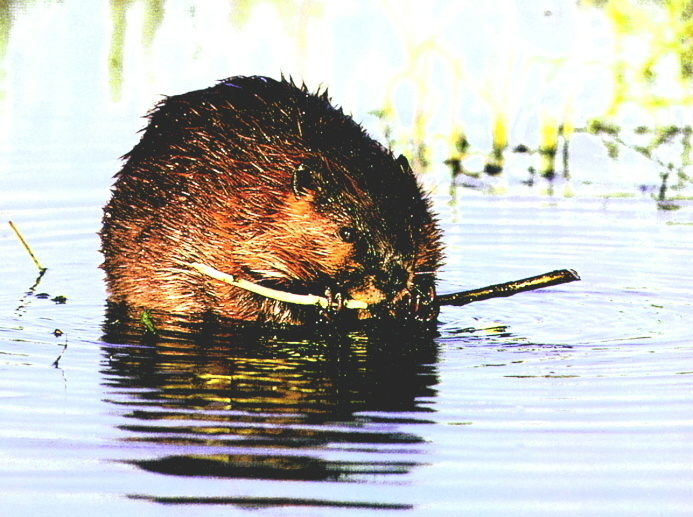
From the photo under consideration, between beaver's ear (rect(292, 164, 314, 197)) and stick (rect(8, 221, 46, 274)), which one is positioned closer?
beaver's ear (rect(292, 164, 314, 197))

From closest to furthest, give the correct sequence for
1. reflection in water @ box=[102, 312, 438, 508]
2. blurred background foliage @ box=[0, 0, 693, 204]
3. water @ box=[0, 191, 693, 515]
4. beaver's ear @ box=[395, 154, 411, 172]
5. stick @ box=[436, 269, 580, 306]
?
water @ box=[0, 191, 693, 515] < reflection in water @ box=[102, 312, 438, 508] < stick @ box=[436, 269, 580, 306] < beaver's ear @ box=[395, 154, 411, 172] < blurred background foliage @ box=[0, 0, 693, 204]

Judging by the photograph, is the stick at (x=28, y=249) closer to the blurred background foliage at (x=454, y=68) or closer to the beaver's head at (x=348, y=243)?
the beaver's head at (x=348, y=243)

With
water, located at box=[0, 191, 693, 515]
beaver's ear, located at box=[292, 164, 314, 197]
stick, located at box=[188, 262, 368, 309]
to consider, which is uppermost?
beaver's ear, located at box=[292, 164, 314, 197]

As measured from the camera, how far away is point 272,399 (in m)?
5.59

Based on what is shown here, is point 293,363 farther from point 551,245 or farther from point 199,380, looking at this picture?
point 551,245

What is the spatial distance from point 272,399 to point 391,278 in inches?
44.5

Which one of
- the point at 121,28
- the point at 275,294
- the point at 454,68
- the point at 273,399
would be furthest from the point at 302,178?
the point at 121,28

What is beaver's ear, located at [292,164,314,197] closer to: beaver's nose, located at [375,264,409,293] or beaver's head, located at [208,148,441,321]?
beaver's head, located at [208,148,441,321]

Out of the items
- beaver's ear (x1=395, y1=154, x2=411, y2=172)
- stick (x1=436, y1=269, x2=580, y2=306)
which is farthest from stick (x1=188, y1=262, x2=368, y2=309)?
beaver's ear (x1=395, y1=154, x2=411, y2=172)

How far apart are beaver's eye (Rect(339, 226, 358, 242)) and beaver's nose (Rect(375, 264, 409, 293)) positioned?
18cm

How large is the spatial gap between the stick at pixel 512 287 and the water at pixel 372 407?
0.16 meters

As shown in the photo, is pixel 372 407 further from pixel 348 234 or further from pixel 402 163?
pixel 402 163

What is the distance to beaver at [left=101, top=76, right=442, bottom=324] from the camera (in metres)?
6.58

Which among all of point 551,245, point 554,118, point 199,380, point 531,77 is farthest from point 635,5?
point 199,380
